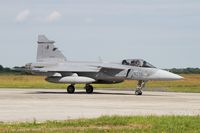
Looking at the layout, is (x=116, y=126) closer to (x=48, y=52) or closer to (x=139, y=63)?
(x=139, y=63)

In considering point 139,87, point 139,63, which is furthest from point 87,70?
point 139,87

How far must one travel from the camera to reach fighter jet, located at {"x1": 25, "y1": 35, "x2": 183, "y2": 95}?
36.0m

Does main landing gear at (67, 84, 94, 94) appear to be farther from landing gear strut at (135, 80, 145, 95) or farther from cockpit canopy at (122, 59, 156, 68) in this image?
landing gear strut at (135, 80, 145, 95)

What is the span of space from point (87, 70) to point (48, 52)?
14.8ft

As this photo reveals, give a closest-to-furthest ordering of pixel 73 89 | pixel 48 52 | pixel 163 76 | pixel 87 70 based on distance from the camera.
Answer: pixel 163 76, pixel 73 89, pixel 87 70, pixel 48 52

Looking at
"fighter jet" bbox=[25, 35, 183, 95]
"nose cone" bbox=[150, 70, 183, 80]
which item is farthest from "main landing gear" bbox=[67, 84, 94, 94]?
"nose cone" bbox=[150, 70, 183, 80]

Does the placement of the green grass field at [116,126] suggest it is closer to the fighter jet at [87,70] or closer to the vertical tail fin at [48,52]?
the fighter jet at [87,70]

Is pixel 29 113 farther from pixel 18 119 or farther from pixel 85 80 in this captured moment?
pixel 85 80

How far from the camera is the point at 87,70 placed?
3800cm

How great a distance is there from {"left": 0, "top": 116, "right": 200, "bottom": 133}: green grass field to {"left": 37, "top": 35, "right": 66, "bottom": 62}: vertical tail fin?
25.9m

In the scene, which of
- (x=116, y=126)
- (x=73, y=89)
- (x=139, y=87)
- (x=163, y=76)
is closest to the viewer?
(x=116, y=126)

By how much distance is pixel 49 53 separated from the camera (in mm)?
41156

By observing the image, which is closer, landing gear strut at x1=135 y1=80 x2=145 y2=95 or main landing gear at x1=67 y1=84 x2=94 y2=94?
landing gear strut at x1=135 y1=80 x2=145 y2=95

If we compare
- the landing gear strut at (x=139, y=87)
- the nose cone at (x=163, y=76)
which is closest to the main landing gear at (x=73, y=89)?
the landing gear strut at (x=139, y=87)
